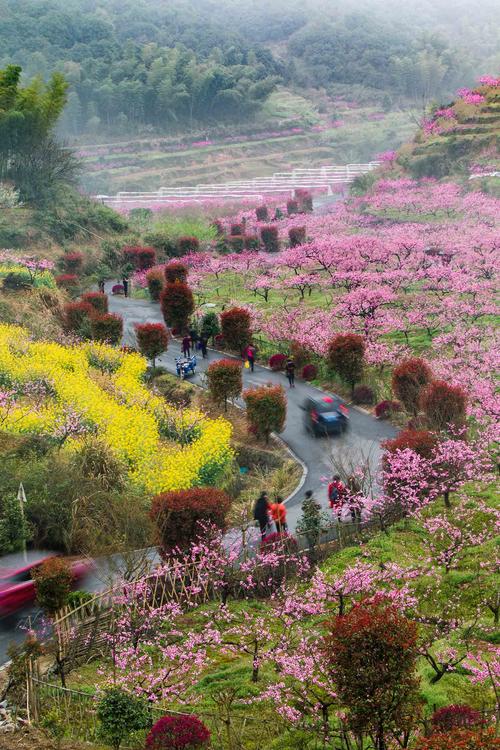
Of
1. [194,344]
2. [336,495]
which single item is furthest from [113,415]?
[194,344]

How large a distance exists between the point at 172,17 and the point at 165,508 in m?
152

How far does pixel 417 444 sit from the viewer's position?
23047 millimetres

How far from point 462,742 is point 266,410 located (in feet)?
70.3

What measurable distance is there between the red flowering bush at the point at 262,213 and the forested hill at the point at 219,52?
138 ft

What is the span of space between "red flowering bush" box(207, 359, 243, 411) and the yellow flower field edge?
2.04 metres

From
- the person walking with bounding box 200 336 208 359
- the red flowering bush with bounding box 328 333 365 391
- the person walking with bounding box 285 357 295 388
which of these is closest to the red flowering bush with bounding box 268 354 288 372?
the person walking with bounding box 285 357 295 388

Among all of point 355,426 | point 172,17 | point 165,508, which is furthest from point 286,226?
point 172,17

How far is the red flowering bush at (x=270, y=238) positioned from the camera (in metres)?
60.4

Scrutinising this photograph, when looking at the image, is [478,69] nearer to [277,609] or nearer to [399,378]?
[399,378]

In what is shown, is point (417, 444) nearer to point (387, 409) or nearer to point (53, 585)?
point (387, 409)

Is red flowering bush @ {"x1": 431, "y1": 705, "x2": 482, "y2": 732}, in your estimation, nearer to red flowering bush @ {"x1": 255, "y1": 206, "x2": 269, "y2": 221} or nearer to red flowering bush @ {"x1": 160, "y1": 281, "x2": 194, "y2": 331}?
red flowering bush @ {"x1": 160, "y1": 281, "x2": 194, "y2": 331}

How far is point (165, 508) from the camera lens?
19.8 meters

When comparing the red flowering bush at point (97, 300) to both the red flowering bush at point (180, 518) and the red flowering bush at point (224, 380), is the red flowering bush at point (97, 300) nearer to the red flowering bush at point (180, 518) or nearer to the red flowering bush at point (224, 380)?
the red flowering bush at point (224, 380)

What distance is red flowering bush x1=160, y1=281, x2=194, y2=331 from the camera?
4147cm
